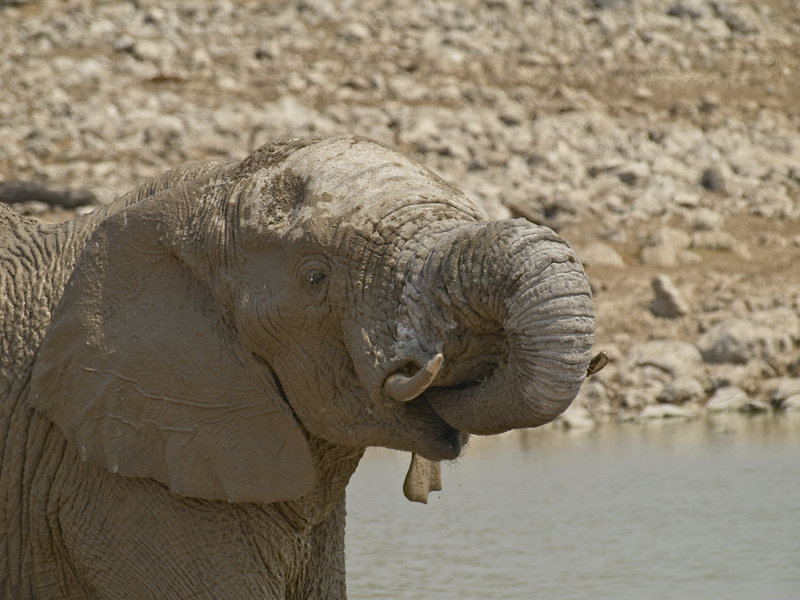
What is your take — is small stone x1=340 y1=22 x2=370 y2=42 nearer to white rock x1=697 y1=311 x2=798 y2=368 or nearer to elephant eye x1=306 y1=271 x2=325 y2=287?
white rock x1=697 y1=311 x2=798 y2=368

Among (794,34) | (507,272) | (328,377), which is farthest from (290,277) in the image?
(794,34)

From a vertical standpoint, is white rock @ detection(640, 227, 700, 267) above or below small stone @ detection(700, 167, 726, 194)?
below

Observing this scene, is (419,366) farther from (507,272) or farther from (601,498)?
(601,498)

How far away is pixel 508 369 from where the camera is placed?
306 cm

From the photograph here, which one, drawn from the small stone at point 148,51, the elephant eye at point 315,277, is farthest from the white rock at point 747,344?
the elephant eye at point 315,277

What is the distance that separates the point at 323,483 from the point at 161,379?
51 centimetres

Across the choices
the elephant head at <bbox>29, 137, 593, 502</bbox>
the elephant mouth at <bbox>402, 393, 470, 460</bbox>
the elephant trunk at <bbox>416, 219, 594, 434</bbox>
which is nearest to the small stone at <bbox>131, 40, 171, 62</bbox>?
the elephant head at <bbox>29, 137, 593, 502</bbox>

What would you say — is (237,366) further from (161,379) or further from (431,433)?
(431,433)

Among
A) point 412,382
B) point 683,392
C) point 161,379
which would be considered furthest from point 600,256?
point 412,382

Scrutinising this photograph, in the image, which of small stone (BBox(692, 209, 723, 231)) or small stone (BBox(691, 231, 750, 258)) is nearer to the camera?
small stone (BBox(691, 231, 750, 258))

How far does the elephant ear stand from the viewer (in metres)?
3.54

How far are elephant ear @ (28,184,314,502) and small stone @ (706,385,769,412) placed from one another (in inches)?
387

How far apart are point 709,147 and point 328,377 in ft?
51.5

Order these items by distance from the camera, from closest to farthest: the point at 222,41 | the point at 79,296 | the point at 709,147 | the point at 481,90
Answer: the point at 79,296, the point at 709,147, the point at 481,90, the point at 222,41
